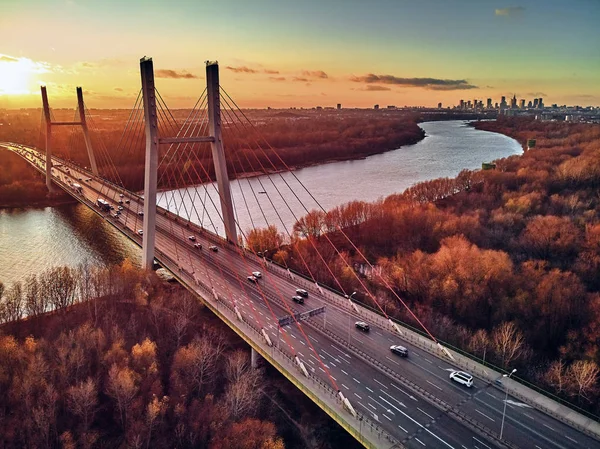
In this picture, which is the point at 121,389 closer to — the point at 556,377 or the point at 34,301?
the point at 34,301

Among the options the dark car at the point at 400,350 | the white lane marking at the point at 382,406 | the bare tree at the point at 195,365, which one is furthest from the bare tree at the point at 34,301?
the dark car at the point at 400,350

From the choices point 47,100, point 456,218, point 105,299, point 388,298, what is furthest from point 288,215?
point 47,100

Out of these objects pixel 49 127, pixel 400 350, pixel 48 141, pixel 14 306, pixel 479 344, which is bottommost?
pixel 479 344

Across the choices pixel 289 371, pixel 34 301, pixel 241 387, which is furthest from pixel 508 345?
pixel 34 301

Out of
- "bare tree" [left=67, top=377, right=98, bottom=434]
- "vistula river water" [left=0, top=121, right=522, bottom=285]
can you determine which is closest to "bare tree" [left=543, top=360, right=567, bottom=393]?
"bare tree" [left=67, top=377, right=98, bottom=434]

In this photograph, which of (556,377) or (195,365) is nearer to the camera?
(556,377)
